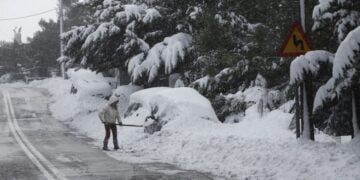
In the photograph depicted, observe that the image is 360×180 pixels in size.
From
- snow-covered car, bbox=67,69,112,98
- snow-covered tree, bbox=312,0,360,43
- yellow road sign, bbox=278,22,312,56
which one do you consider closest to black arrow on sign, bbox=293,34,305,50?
yellow road sign, bbox=278,22,312,56

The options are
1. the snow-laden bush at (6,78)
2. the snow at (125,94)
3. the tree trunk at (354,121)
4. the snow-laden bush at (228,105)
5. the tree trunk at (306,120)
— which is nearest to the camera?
the tree trunk at (354,121)

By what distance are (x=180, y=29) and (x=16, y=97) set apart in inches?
669

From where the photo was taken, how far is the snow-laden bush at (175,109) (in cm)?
1535

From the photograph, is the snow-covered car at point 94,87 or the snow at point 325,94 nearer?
the snow at point 325,94

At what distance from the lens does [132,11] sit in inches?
836

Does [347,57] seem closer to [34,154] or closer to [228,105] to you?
[34,154]

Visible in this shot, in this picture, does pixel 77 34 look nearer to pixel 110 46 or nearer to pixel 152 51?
pixel 110 46

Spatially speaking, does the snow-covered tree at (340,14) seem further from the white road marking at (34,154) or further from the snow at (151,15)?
the snow at (151,15)

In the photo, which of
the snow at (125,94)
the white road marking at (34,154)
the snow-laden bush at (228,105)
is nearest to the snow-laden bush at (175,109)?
the snow-laden bush at (228,105)

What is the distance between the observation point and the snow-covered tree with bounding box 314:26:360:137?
7.75 metres

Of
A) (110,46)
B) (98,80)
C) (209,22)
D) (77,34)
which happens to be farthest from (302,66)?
(98,80)

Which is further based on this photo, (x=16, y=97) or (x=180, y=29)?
(x=16, y=97)

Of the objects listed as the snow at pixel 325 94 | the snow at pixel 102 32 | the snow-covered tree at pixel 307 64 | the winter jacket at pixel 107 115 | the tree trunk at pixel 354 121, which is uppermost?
the snow at pixel 102 32

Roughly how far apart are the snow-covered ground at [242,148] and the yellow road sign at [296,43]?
5.88ft
